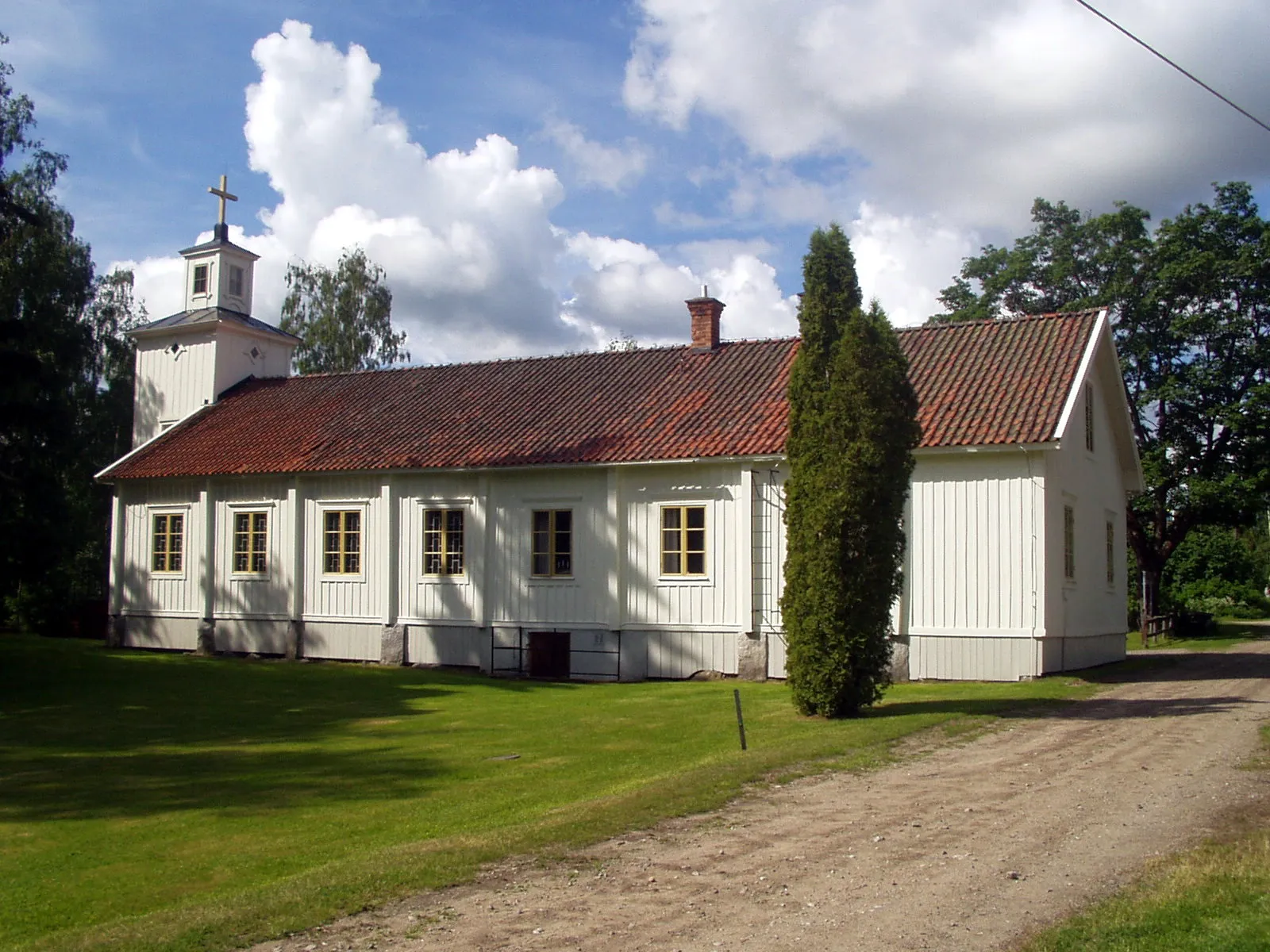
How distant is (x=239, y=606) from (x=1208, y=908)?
993 inches

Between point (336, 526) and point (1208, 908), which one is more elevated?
point (336, 526)

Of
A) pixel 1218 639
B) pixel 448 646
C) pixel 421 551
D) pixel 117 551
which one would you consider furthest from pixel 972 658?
pixel 117 551

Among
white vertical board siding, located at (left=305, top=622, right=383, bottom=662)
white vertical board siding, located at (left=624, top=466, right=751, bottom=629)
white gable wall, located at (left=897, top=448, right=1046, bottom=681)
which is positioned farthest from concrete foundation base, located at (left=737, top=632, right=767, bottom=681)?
white vertical board siding, located at (left=305, top=622, right=383, bottom=662)

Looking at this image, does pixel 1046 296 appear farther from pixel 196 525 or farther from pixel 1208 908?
pixel 1208 908

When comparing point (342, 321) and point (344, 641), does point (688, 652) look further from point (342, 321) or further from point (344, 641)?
point (342, 321)

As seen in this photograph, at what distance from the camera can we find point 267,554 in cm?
2841

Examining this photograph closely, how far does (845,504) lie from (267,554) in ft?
55.9

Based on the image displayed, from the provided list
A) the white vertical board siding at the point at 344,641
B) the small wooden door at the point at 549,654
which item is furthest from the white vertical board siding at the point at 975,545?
the white vertical board siding at the point at 344,641

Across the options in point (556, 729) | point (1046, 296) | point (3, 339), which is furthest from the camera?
point (1046, 296)

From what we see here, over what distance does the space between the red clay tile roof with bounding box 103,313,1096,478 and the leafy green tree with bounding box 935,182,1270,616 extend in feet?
55.8

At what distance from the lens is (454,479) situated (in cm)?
2594

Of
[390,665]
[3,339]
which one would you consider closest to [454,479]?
[390,665]

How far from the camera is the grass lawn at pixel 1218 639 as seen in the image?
107 ft

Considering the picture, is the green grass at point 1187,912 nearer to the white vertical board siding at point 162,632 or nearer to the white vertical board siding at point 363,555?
the white vertical board siding at point 363,555
